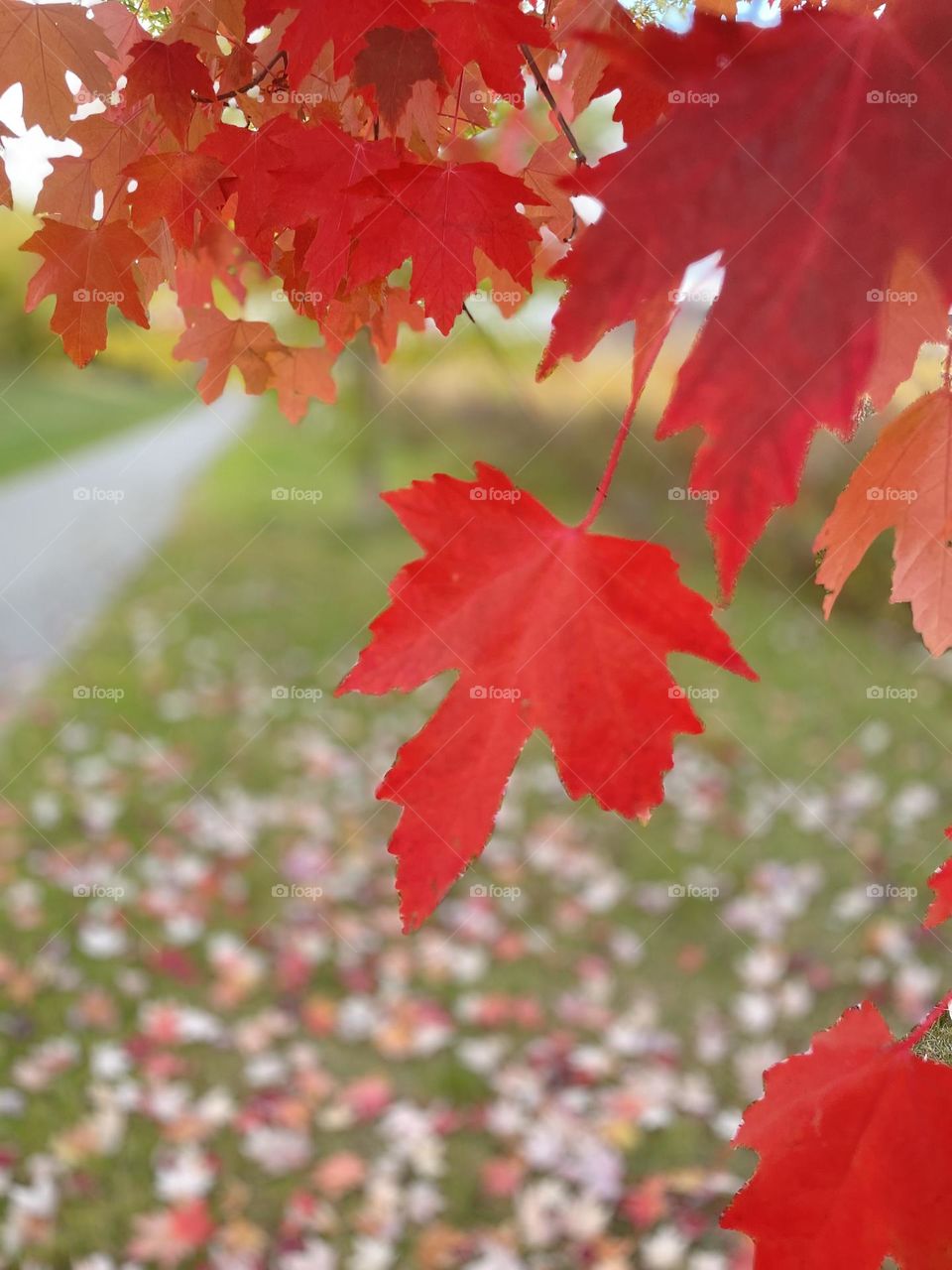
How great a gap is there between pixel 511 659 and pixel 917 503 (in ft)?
0.96

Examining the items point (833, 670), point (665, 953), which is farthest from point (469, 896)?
point (833, 670)

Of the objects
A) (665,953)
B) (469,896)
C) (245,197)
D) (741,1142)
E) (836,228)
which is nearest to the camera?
(836,228)

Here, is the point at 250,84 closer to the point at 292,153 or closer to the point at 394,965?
the point at 292,153

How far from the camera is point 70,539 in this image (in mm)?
7789

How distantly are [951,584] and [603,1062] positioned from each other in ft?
7.38

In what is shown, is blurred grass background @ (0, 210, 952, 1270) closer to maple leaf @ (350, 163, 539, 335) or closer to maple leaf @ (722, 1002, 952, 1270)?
maple leaf @ (350, 163, 539, 335)

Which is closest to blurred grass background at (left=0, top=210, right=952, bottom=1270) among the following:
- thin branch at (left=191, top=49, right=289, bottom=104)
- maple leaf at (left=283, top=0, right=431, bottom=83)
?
thin branch at (left=191, top=49, right=289, bottom=104)

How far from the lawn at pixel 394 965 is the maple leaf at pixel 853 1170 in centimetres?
169

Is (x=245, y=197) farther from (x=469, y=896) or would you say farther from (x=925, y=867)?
(x=925, y=867)

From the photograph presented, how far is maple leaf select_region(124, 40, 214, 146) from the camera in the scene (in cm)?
84

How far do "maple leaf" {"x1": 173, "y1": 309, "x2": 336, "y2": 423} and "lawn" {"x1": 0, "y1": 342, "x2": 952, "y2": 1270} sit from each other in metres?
1.76

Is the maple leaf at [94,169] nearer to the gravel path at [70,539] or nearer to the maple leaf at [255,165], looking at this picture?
the maple leaf at [255,165]

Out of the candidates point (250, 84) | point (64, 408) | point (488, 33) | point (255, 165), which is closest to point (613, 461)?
point (488, 33)

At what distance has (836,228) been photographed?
52 centimetres
